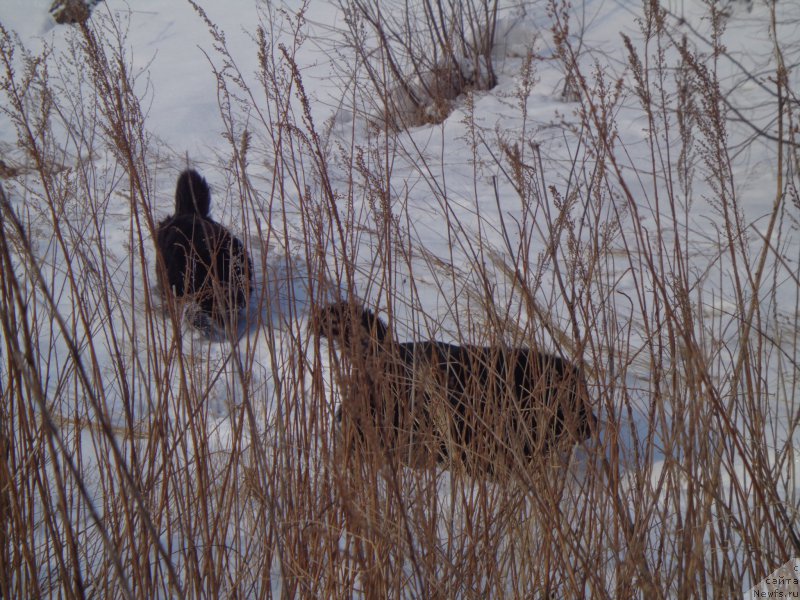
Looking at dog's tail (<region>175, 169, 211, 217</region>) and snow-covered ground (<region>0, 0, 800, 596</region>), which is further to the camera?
dog's tail (<region>175, 169, 211, 217</region>)

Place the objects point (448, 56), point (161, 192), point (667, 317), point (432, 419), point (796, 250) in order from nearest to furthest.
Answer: point (667, 317) < point (432, 419) < point (796, 250) < point (161, 192) < point (448, 56)

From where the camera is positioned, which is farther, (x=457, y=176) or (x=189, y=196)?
(x=457, y=176)

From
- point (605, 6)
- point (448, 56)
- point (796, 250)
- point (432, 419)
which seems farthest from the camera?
point (605, 6)

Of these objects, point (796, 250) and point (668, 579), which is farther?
point (796, 250)

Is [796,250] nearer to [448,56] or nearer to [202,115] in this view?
[448,56]

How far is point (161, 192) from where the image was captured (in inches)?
175

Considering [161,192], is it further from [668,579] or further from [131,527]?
[668,579]

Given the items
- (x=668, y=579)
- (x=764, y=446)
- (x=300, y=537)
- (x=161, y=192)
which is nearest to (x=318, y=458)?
(x=300, y=537)

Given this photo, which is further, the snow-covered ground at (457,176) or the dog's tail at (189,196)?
the dog's tail at (189,196)

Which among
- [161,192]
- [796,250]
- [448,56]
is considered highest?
[448,56]

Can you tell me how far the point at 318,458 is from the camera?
1.32m

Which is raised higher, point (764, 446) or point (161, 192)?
point (161, 192)

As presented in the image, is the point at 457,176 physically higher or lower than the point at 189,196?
higher

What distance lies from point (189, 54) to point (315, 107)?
8.02 ft
